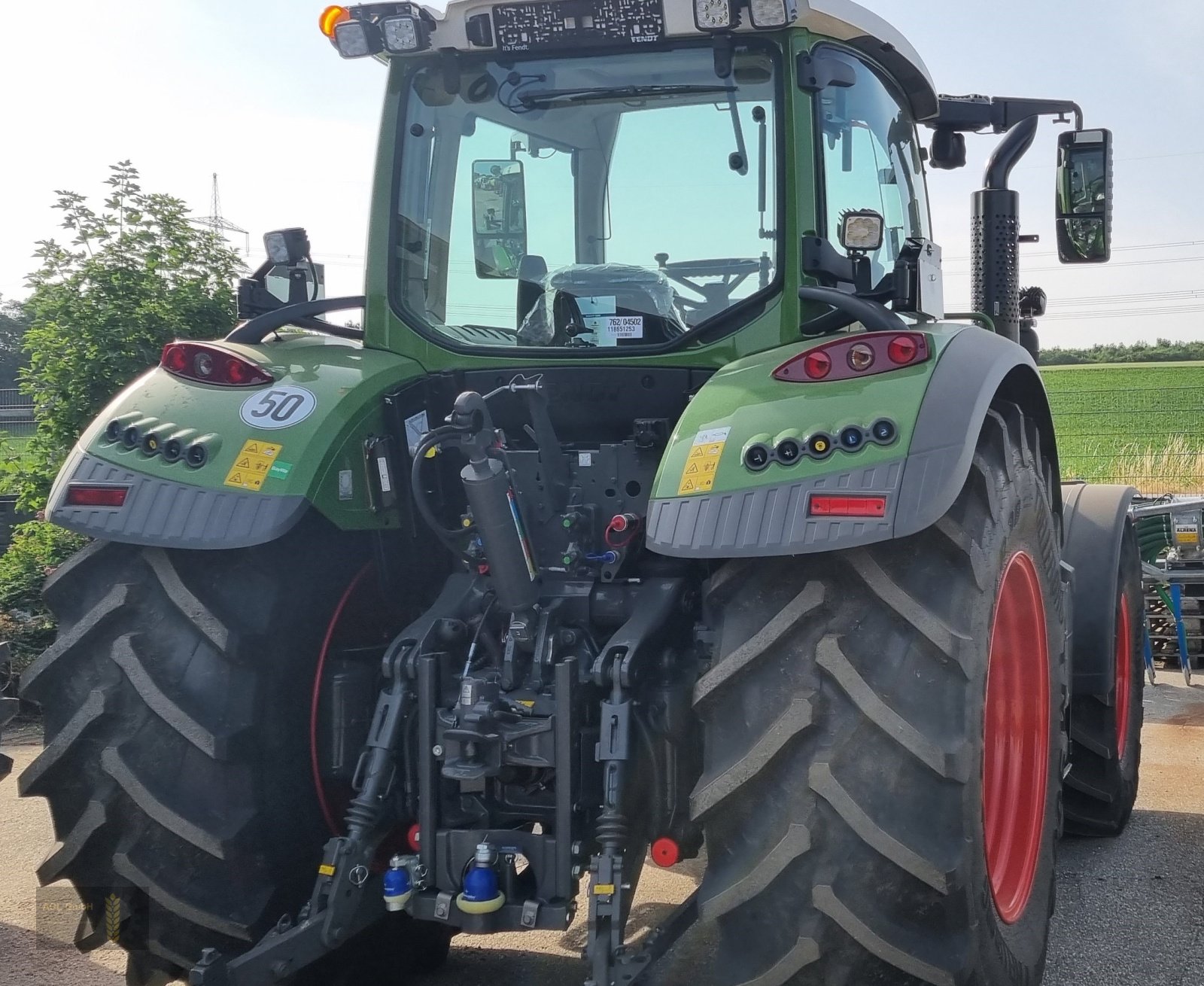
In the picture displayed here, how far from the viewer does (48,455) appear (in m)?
8.85

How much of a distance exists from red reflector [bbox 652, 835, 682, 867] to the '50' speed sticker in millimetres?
1351

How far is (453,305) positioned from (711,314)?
797 millimetres

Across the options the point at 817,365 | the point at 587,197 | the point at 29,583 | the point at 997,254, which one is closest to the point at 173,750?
the point at 817,365

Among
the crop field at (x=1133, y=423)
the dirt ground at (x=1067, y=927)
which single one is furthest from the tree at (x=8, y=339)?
the dirt ground at (x=1067, y=927)

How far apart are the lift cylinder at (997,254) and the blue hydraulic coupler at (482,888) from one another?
2.86m

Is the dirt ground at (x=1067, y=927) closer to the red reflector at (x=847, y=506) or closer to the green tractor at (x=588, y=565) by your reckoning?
the green tractor at (x=588, y=565)

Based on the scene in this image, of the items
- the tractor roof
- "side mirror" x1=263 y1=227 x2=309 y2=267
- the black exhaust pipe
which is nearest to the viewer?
the tractor roof

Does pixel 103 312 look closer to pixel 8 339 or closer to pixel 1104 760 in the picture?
pixel 1104 760

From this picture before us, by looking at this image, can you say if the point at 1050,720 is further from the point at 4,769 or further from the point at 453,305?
the point at 4,769

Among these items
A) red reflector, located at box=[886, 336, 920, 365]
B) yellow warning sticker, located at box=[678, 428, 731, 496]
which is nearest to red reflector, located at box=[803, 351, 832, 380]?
red reflector, located at box=[886, 336, 920, 365]

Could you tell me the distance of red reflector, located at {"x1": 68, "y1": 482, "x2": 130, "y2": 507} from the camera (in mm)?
2936

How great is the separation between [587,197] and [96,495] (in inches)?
61.5

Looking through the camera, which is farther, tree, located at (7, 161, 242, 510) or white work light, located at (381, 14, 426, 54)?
tree, located at (7, 161, 242, 510)
